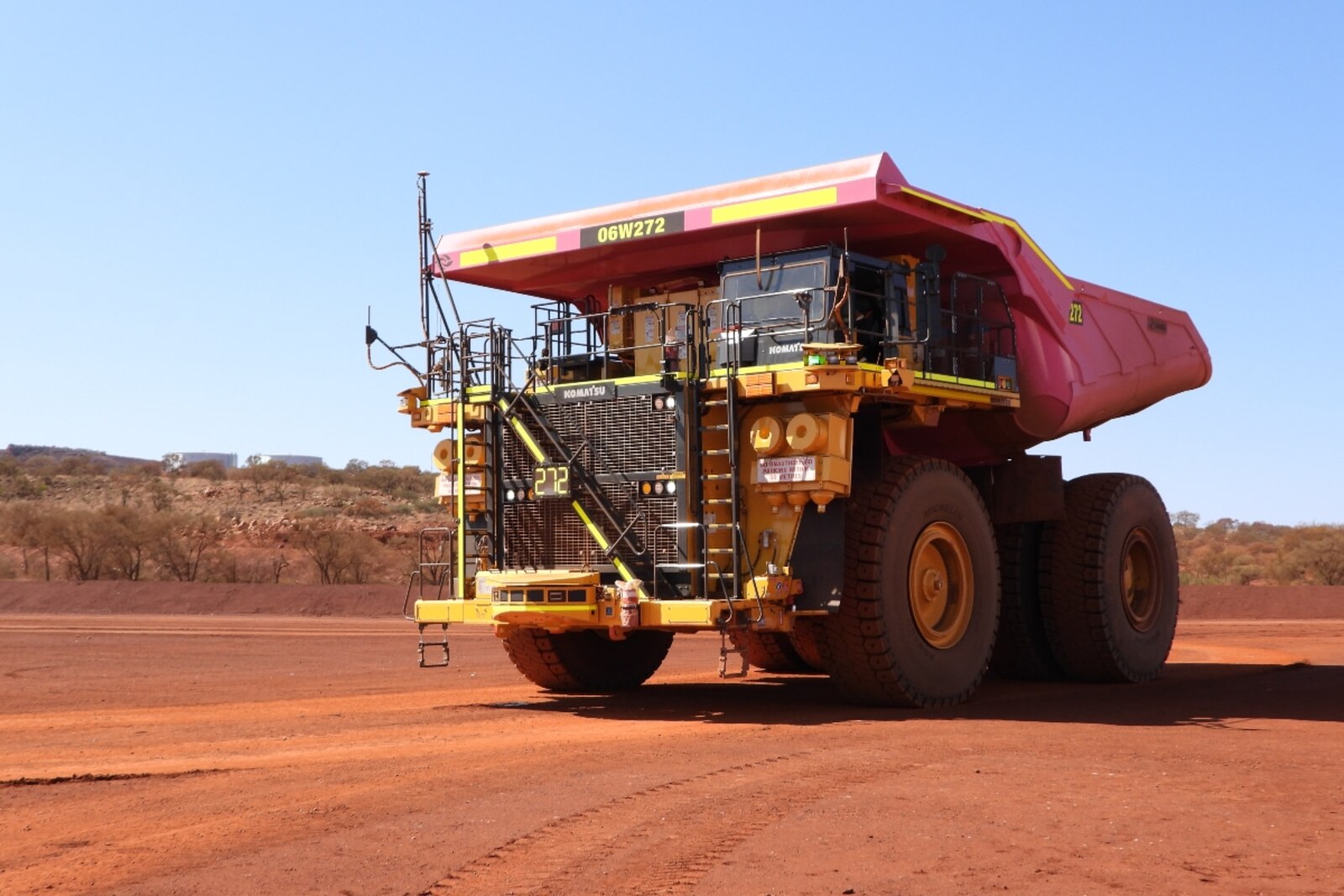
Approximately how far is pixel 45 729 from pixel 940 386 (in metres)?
7.38

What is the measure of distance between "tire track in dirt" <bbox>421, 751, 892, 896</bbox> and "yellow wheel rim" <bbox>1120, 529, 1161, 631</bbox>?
324 inches

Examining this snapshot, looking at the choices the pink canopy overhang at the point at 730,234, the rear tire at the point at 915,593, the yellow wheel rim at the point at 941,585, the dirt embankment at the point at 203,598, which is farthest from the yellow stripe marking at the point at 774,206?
the dirt embankment at the point at 203,598

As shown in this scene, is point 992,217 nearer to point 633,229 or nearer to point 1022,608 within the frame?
point 633,229

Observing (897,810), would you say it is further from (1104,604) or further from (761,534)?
(1104,604)

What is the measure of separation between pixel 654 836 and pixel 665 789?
3.99 feet

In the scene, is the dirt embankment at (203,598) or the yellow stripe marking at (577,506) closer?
the yellow stripe marking at (577,506)

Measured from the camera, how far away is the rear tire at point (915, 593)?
38.5 feet

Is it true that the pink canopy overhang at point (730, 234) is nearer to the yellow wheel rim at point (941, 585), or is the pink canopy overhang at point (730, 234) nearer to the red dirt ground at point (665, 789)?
the yellow wheel rim at point (941, 585)

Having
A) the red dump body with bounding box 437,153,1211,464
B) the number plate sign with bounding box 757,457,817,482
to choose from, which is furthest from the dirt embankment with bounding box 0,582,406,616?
the number plate sign with bounding box 757,457,817,482

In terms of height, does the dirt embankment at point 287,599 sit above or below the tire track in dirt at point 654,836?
above

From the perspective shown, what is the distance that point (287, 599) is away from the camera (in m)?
32.6

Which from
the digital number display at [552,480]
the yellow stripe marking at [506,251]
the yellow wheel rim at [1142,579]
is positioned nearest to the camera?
the digital number display at [552,480]

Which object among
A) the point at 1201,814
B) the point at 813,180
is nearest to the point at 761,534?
the point at 813,180

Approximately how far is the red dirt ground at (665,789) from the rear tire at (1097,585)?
0.38 metres
